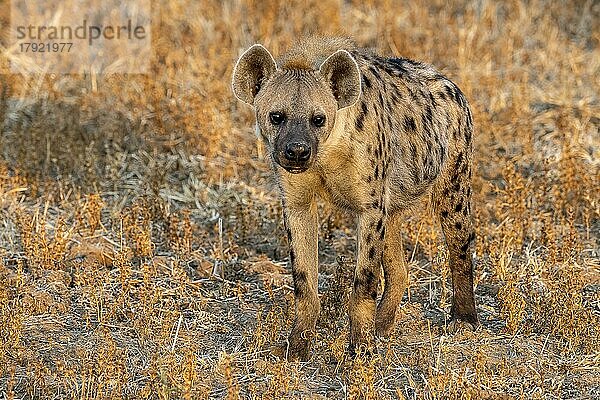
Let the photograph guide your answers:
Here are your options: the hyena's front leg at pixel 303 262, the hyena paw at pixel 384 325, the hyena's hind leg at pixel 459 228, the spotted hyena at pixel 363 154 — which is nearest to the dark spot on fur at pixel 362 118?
the spotted hyena at pixel 363 154

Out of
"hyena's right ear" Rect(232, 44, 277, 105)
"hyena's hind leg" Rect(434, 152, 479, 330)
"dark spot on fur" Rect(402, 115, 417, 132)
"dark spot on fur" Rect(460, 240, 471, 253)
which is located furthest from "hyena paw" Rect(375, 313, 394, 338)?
"hyena's right ear" Rect(232, 44, 277, 105)

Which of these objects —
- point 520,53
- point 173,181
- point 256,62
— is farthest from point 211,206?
point 520,53

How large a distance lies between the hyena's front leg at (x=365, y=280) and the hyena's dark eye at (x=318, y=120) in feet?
1.76

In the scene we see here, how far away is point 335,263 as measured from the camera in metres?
6.58

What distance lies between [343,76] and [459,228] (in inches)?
53.6

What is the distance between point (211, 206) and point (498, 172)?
2231mm

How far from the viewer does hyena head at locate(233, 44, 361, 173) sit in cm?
469

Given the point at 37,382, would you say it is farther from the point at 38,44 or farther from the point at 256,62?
the point at 38,44

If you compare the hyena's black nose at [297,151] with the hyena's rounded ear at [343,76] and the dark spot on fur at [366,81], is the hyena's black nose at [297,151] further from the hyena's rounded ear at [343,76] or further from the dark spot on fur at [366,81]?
the dark spot on fur at [366,81]

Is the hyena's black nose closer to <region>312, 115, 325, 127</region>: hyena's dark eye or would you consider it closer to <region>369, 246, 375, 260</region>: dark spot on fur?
<region>312, 115, 325, 127</region>: hyena's dark eye

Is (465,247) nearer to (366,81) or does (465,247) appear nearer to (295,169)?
(366,81)

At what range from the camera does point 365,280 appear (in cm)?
506

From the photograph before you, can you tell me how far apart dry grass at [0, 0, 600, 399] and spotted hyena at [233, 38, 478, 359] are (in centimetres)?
Result: 24

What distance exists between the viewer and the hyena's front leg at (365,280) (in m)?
5.04
